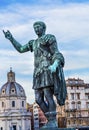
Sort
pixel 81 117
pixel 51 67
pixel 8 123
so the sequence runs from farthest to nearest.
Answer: pixel 8 123 < pixel 81 117 < pixel 51 67

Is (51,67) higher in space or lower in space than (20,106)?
lower

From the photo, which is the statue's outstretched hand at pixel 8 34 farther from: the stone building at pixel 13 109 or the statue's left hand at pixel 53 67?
the stone building at pixel 13 109

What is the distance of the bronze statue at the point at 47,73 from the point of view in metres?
8.17

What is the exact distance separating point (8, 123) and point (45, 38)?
10966cm

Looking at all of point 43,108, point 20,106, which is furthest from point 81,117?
point 43,108

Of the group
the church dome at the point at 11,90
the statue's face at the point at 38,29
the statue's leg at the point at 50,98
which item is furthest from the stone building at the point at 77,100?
the statue's leg at the point at 50,98

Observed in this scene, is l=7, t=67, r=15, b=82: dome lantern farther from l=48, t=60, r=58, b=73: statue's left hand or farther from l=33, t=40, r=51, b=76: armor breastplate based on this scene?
l=48, t=60, r=58, b=73: statue's left hand

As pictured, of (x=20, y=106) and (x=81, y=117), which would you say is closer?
(x=81, y=117)

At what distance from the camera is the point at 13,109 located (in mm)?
118125

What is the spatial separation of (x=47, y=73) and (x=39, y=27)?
1.07 metres

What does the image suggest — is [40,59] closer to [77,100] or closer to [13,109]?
[77,100]

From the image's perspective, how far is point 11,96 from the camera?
11975 centimetres

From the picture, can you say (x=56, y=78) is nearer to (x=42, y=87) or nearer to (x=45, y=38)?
(x=42, y=87)

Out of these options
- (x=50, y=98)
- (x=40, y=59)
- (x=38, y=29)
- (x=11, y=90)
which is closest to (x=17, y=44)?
(x=38, y=29)
